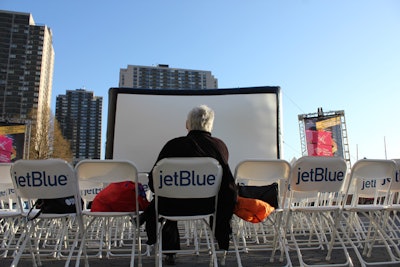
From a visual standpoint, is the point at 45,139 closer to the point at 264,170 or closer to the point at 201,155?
the point at 201,155

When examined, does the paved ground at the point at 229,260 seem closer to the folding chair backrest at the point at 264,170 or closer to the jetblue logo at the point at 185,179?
the folding chair backrest at the point at 264,170

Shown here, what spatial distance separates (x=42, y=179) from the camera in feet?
8.41

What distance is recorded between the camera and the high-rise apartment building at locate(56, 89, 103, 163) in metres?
62.1

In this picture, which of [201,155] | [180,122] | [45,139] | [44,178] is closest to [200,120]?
[201,155]

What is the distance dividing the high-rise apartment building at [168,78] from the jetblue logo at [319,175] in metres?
25.2

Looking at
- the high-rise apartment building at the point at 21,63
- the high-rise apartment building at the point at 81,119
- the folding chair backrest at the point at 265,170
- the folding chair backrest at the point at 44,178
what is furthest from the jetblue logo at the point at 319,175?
the high-rise apartment building at the point at 81,119

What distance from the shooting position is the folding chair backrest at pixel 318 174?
2789 millimetres

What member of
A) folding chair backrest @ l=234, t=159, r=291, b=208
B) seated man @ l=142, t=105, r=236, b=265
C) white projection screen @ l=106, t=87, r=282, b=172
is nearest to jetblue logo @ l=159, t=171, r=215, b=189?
seated man @ l=142, t=105, r=236, b=265

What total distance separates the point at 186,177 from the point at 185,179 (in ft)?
0.05

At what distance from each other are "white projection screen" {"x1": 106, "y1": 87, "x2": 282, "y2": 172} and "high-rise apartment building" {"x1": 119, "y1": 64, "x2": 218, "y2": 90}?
2118 cm

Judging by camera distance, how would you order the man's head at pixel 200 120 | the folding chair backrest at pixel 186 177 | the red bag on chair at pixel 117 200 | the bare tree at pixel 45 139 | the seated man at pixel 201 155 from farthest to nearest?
the bare tree at pixel 45 139 → the man's head at pixel 200 120 → the red bag on chair at pixel 117 200 → the seated man at pixel 201 155 → the folding chair backrest at pixel 186 177

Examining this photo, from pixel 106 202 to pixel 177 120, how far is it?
3.68m

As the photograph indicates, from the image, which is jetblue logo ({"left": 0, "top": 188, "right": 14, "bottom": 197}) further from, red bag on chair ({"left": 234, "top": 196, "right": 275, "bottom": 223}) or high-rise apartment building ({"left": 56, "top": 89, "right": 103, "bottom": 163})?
high-rise apartment building ({"left": 56, "top": 89, "right": 103, "bottom": 163})

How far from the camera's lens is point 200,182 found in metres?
2.51
